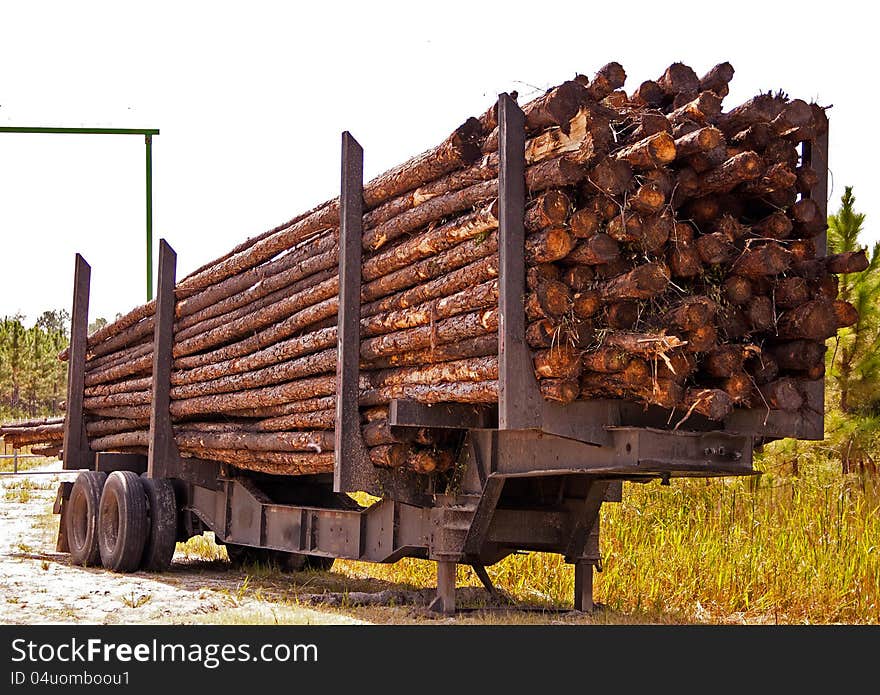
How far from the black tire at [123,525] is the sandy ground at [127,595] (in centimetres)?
17

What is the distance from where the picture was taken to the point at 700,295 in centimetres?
664

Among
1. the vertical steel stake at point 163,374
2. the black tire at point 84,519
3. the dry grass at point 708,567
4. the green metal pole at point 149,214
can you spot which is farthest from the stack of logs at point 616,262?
the green metal pole at point 149,214

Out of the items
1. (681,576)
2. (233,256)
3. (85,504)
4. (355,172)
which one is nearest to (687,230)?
(355,172)

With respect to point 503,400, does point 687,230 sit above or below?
above

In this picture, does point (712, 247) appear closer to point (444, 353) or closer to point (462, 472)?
point (444, 353)

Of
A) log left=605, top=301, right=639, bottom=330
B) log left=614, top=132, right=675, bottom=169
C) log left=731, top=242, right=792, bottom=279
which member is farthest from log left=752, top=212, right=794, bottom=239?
log left=605, top=301, right=639, bottom=330

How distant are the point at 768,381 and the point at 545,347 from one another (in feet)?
4.93

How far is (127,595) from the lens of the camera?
31.8 ft

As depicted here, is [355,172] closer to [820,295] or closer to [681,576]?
[820,295]

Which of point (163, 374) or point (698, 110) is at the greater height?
point (698, 110)

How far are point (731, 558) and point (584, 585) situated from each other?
1.70 m

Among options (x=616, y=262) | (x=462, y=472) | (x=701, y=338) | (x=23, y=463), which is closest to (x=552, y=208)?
(x=616, y=262)

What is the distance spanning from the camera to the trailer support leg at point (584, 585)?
8.56 meters

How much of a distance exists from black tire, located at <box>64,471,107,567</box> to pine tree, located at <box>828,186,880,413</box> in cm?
826
